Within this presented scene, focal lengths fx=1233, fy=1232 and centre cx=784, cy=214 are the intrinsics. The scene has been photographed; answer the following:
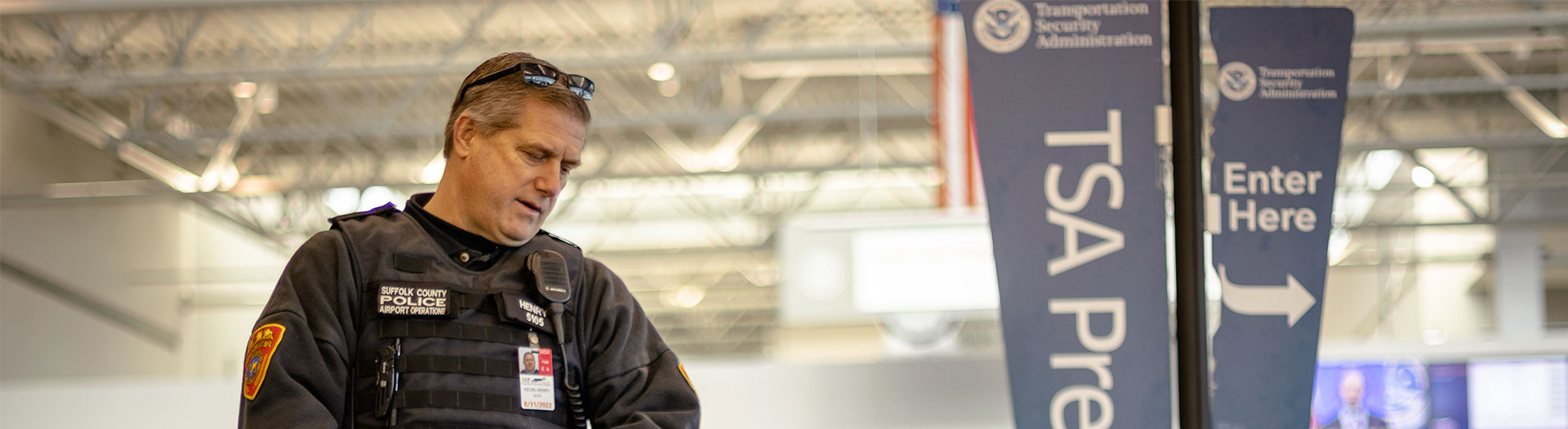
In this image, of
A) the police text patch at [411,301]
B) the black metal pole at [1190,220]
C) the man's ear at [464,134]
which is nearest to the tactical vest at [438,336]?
the police text patch at [411,301]

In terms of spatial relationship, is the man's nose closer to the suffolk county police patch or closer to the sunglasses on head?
the sunglasses on head

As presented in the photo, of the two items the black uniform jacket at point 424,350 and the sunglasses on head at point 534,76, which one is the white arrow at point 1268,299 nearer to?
the black uniform jacket at point 424,350

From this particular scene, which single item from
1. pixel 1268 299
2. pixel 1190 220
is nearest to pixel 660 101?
pixel 1268 299

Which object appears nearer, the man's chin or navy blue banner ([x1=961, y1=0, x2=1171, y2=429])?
the man's chin

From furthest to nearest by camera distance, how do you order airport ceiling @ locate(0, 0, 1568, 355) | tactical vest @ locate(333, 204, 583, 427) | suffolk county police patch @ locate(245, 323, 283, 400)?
1. airport ceiling @ locate(0, 0, 1568, 355)
2. tactical vest @ locate(333, 204, 583, 427)
3. suffolk county police patch @ locate(245, 323, 283, 400)

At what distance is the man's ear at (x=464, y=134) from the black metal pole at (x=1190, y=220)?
156 cm

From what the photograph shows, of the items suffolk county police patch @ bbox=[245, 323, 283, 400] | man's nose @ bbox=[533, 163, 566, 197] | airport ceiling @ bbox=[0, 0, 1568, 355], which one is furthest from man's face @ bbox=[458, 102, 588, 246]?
airport ceiling @ bbox=[0, 0, 1568, 355]

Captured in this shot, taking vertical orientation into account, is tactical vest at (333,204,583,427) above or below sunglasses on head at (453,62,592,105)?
below

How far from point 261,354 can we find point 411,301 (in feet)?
0.66

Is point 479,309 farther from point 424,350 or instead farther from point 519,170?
point 519,170

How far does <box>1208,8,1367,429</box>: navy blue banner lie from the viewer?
2.91m

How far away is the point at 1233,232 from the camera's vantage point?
9.56ft

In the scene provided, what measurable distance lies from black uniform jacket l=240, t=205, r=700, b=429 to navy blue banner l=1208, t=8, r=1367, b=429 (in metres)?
1.62

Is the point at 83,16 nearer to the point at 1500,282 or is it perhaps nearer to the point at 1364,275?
the point at 1500,282
